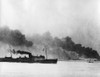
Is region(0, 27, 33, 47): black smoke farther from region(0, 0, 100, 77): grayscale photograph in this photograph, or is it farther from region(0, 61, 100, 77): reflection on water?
region(0, 61, 100, 77): reflection on water

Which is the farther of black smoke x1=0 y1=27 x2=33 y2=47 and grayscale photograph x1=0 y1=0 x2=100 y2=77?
black smoke x1=0 y1=27 x2=33 y2=47

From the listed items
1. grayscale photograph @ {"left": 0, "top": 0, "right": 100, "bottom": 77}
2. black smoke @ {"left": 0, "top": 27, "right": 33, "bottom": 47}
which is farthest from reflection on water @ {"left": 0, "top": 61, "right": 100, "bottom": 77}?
black smoke @ {"left": 0, "top": 27, "right": 33, "bottom": 47}

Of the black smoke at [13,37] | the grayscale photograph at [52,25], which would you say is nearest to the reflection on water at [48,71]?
the grayscale photograph at [52,25]

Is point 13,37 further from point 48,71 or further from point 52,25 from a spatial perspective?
point 48,71

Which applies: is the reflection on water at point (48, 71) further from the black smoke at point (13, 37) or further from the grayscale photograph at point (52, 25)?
the black smoke at point (13, 37)

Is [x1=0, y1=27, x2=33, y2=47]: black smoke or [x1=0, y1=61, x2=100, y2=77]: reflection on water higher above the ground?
[x1=0, y1=27, x2=33, y2=47]: black smoke

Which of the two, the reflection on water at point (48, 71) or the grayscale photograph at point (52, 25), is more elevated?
the grayscale photograph at point (52, 25)

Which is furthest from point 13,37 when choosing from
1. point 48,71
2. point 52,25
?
point 48,71

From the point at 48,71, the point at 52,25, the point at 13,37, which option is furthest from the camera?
the point at 48,71
